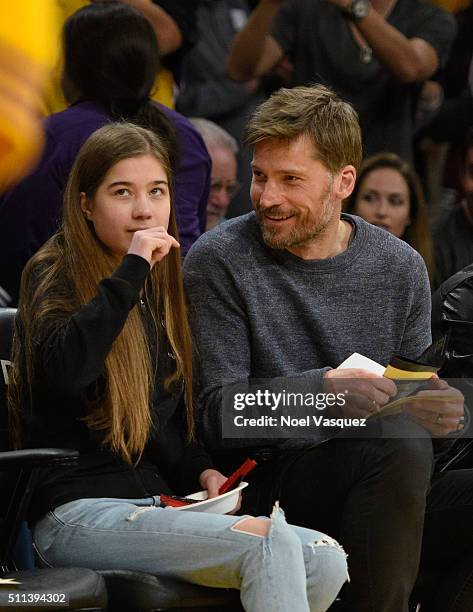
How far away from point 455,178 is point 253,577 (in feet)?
8.90

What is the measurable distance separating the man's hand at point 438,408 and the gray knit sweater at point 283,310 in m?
0.22

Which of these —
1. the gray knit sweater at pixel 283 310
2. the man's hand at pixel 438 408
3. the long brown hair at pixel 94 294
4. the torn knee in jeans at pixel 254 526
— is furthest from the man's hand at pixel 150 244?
the man's hand at pixel 438 408

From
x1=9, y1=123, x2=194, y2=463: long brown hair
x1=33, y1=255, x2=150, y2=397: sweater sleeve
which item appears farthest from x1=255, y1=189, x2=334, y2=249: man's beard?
x1=33, y1=255, x2=150, y2=397: sweater sleeve

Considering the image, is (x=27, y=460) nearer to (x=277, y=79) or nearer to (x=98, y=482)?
(x=98, y=482)

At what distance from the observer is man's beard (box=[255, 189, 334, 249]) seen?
295 cm

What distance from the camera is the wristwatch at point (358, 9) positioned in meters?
4.17

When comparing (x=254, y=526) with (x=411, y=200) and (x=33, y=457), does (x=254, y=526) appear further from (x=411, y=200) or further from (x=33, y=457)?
(x=411, y=200)

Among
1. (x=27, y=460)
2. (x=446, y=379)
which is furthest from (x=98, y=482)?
(x=446, y=379)

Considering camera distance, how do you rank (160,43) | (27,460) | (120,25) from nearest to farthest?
(27,460), (120,25), (160,43)

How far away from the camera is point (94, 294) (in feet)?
8.52

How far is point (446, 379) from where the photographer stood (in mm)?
3006

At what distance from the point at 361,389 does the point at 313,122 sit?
0.76 m

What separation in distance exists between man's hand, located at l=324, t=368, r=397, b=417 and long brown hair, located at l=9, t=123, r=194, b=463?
0.38 meters

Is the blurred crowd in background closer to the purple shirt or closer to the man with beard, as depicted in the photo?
the purple shirt
